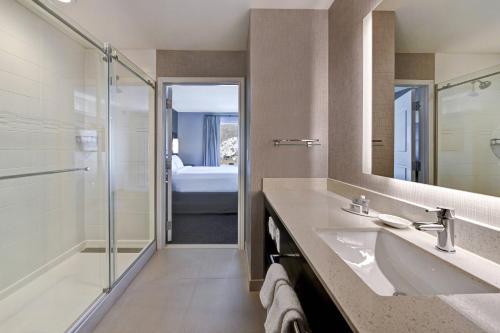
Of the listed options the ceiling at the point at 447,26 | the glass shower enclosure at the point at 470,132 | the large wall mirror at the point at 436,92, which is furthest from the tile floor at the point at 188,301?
the ceiling at the point at 447,26

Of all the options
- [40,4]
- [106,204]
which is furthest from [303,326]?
[40,4]

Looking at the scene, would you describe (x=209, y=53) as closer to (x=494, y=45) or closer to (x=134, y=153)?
(x=134, y=153)

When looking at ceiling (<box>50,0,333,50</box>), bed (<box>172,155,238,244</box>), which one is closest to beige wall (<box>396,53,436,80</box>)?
ceiling (<box>50,0,333,50</box>)

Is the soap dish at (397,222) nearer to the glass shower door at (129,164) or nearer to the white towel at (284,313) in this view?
the white towel at (284,313)

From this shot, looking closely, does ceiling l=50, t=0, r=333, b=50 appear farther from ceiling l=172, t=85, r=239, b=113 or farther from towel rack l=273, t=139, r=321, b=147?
ceiling l=172, t=85, r=239, b=113

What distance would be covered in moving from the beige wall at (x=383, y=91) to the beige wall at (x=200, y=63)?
1796mm

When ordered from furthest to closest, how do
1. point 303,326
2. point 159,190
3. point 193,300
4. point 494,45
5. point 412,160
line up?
point 159,190 → point 193,300 → point 412,160 → point 494,45 → point 303,326

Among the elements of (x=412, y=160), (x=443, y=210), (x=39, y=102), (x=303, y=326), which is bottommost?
(x=303, y=326)

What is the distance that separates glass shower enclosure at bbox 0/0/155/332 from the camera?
1845 millimetres

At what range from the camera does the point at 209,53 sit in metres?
2.98

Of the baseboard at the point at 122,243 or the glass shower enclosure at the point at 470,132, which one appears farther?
the baseboard at the point at 122,243

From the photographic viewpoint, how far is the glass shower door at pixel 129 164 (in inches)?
90.0

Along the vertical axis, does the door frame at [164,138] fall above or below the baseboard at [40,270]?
above

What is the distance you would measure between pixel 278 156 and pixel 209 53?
168 cm
